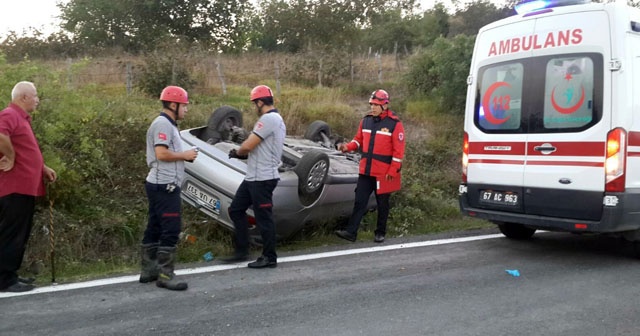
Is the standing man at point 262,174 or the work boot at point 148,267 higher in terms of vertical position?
the standing man at point 262,174

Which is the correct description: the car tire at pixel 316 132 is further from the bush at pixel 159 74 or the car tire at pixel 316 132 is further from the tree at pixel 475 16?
the tree at pixel 475 16

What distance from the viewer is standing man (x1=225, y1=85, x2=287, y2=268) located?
209 inches

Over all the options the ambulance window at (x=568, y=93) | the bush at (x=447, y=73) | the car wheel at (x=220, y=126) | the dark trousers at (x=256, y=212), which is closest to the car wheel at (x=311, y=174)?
the dark trousers at (x=256, y=212)

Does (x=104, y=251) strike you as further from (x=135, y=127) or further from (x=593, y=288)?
(x=593, y=288)

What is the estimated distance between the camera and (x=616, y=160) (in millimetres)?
5152

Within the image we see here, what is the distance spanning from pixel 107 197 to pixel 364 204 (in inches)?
125

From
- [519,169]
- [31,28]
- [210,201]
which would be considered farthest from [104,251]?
[31,28]

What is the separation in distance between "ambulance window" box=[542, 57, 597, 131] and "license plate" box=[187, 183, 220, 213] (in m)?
3.45

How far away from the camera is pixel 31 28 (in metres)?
18.5

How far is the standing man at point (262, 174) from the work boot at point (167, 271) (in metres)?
0.84

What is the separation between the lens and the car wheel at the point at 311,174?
5.92 m

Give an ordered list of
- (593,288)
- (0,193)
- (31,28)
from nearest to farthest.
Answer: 1. (0,193)
2. (593,288)
3. (31,28)

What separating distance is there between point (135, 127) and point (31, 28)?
12.8 m

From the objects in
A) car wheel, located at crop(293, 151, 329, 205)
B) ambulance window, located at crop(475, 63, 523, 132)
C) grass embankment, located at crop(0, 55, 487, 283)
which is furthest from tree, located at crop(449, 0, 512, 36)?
car wheel, located at crop(293, 151, 329, 205)
